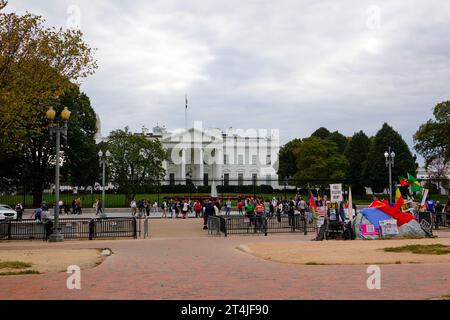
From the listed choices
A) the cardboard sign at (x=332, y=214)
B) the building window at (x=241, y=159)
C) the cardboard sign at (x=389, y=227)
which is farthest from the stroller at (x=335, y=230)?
the building window at (x=241, y=159)

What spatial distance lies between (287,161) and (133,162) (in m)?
52.5

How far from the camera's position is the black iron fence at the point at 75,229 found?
92.7ft

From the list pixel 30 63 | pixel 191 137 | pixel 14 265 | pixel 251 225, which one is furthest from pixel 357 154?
pixel 14 265

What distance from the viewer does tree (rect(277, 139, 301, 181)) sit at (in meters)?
112

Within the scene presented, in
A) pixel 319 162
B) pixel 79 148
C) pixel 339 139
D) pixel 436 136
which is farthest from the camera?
pixel 339 139

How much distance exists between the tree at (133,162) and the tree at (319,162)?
95.8 feet

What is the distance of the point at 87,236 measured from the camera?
29.3 m

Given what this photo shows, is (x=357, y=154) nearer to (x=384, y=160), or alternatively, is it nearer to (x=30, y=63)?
(x=384, y=160)

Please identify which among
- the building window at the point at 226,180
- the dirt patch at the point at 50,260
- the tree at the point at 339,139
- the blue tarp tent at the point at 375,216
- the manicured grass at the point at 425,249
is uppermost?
the tree at the point at 339,139

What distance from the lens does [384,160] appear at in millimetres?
86438

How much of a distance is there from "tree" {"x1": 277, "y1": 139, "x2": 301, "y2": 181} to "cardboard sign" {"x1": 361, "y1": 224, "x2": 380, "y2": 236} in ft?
281

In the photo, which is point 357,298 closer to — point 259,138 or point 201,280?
point 201,280

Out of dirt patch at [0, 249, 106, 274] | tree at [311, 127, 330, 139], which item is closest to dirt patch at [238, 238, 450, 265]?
dirt patch at [0, 249, 106, 274]

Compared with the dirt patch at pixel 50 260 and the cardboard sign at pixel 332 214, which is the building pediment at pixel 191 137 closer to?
the cardboard sign at pixel 332 214
